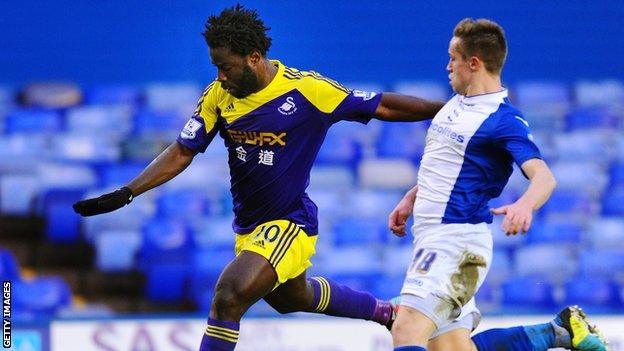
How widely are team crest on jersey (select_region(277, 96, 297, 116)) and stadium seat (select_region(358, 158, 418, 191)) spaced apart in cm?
547

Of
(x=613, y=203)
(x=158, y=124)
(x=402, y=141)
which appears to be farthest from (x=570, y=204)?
(x=158, y=124)

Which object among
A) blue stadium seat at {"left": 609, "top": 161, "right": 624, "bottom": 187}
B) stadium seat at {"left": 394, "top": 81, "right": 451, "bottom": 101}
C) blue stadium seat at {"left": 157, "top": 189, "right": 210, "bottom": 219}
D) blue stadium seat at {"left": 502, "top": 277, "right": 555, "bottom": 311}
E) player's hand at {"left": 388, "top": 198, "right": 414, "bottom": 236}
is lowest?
player's hand at {"left": 388, "top": 198, "right": 414, "bottom": 236}

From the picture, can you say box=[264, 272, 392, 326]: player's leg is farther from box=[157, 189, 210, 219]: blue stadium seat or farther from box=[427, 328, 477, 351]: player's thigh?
box=[157, 189, 210, 219]: blue stadium seat

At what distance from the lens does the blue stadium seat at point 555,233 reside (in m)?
10.7

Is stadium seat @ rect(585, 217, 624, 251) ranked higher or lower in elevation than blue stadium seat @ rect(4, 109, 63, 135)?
lower

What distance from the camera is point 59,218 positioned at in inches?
407

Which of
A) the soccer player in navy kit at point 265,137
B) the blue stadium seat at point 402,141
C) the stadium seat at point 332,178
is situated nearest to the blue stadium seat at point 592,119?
the blue stadium seat at point 402,141

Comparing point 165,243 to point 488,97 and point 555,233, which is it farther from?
point 488,97

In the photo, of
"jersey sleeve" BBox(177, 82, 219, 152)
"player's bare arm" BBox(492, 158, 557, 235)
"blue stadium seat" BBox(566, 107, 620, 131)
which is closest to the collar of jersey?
"player's bare arm" BBox(492, 158, 557, 235)

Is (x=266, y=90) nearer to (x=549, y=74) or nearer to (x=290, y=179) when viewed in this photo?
(x=290, y=179)

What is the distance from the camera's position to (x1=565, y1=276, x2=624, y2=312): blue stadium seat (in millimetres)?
9820

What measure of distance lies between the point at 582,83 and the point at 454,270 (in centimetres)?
704

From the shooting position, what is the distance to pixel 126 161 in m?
10.8

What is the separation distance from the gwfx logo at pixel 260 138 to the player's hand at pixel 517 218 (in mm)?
1535
